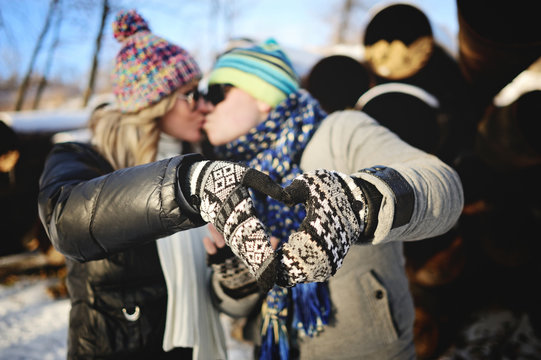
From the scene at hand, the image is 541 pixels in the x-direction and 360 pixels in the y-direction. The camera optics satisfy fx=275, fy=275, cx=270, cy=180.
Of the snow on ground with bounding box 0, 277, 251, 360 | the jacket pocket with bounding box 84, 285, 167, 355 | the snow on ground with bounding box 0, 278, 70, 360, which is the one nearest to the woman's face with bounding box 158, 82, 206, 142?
the jacket pocket with bounding box 84, 285, 167, 355

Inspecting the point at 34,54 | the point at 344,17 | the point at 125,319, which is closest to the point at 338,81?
the point at 125,319

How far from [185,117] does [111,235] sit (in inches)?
42.4

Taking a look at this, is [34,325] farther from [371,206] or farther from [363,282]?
[371,206]

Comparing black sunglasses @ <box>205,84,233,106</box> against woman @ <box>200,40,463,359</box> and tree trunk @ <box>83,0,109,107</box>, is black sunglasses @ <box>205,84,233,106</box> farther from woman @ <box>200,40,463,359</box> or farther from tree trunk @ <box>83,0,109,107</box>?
tree trunk @ <box>83,0,109,107</box>

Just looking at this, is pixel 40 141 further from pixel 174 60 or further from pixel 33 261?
pixel 174 60

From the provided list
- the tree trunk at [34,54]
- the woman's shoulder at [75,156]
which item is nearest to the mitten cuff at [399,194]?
the woman's shoulder at [75,156]

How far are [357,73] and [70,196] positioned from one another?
2.12 meters

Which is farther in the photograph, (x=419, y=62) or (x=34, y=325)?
(x=34, y=325)

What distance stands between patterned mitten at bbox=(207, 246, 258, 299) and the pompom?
1455 mm

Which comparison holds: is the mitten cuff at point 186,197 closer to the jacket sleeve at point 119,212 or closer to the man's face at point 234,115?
the jacket sleeve at point 119,212

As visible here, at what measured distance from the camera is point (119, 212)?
83cm

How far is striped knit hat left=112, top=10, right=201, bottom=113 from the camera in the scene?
5.38 ft

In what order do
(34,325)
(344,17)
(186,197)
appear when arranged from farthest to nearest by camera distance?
(344,17) < (34,325) < (186,197)

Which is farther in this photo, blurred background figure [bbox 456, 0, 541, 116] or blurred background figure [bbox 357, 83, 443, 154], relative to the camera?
blurred background figure [bbox 357, 83, 443, 154]
